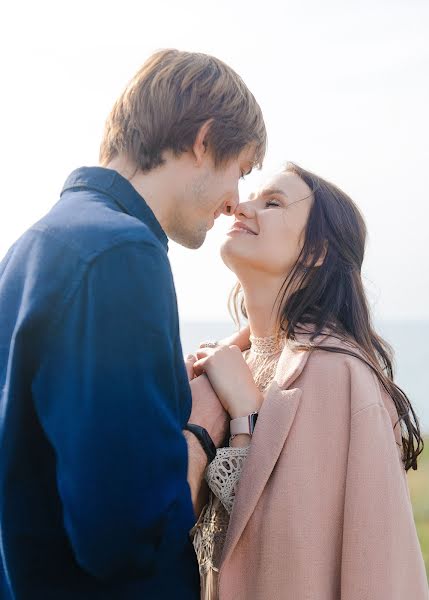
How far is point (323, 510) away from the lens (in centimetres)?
236

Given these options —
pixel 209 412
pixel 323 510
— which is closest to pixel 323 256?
pixel 209 412

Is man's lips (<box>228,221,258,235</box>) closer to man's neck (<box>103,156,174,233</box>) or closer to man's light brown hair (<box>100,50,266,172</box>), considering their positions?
man's light brown hair (<box>100,50,266,172</box>)

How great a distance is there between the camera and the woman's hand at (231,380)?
2.40m

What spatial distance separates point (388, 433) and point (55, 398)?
1.31 m

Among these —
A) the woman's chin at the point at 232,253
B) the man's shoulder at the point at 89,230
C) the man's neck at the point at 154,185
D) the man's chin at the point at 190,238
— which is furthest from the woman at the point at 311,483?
the man's shoulder at the point at 89,230

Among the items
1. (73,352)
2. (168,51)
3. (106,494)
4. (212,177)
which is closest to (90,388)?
(73,352)

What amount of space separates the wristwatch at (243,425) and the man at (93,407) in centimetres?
54

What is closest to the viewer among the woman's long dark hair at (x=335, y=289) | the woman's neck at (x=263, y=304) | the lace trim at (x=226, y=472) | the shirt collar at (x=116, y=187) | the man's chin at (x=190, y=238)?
the shirt collar at (x=116, y=187)

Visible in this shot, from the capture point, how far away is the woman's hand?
2.40m

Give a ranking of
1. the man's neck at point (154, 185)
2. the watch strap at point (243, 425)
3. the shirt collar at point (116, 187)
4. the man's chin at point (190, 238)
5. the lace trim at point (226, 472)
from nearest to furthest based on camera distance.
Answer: the shirt collar at point (116, 187)
the man's neck at point (154, 185)
the man's chin at point (190, 238)
the lace trim at point (226, 472)
the watch strap at point (243, 425)

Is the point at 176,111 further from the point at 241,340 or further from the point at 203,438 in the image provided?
the point at 241,340

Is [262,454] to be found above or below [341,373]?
below

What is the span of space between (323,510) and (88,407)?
118 centimetres

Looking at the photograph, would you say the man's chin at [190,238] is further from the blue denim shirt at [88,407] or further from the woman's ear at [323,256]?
the woman's ear at [323,256]
